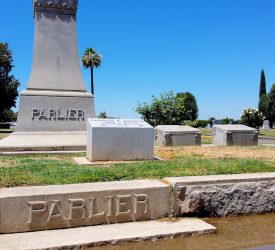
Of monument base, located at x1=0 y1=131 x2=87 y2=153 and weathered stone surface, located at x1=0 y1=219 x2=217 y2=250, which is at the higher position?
monument base, located at x1=0 y1=131 x2=87 y2=153

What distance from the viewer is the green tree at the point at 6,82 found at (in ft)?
130

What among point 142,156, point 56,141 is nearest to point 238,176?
point 142,156

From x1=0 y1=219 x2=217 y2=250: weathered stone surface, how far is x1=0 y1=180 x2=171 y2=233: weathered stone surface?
0.33 feet

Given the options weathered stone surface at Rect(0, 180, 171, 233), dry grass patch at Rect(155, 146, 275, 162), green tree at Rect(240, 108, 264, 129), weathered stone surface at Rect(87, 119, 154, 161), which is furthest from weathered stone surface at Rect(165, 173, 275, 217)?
green tree at Rect(240, 108, 264, 129)

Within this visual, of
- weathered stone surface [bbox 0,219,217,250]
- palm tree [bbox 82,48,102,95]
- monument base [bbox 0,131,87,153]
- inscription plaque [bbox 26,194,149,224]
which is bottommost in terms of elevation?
weathered stone surface [bbox 0,219,217,250]

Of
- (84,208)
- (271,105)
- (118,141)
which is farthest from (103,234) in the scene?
(271,105)

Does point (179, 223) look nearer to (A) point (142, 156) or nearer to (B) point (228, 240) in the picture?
(B) point (228, 240)

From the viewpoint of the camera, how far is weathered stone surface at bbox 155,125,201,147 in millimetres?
14508

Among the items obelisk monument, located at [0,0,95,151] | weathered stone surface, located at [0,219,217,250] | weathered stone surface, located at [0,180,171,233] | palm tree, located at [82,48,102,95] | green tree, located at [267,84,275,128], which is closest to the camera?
weathered stone surface, located at [0,219,217,250]

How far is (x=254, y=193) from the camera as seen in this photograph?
4.77 metres

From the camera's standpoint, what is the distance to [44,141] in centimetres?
1109

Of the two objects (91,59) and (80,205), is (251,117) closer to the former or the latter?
(91,59)

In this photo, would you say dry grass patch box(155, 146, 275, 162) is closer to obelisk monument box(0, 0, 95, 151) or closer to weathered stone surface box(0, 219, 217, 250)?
obelisk monument box(0, 0, 95, 151)

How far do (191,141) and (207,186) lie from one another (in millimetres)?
10273
